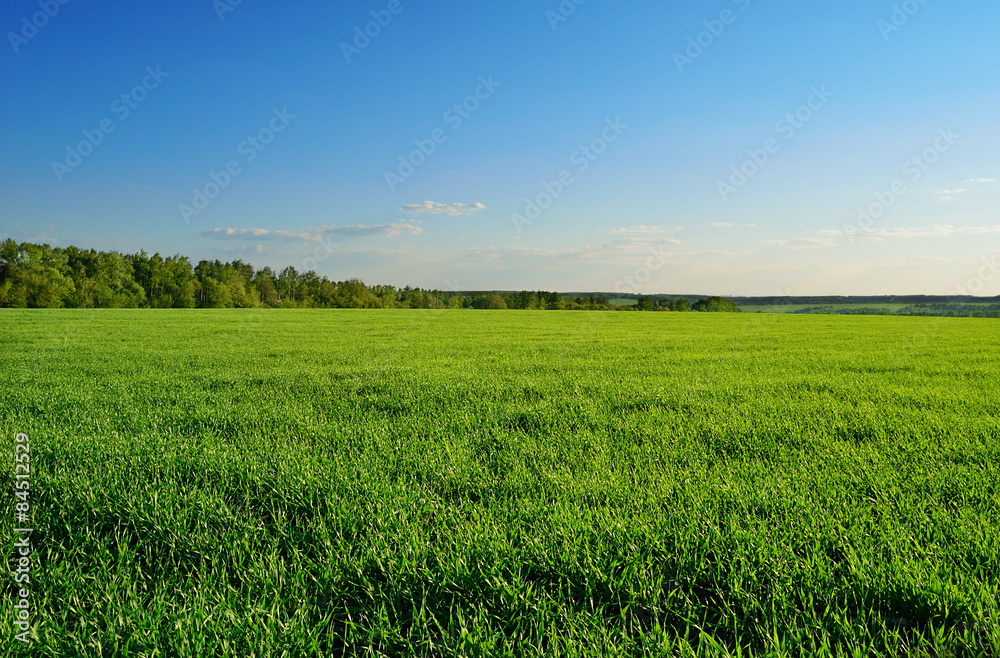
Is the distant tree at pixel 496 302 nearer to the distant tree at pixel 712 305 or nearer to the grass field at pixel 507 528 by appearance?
the distant tree at pixel 712 305

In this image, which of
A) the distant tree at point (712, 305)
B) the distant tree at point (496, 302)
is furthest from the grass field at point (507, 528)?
the distant tree at point (712, 305)

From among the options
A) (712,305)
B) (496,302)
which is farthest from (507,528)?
(712,305)

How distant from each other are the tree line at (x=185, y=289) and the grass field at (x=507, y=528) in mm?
82999

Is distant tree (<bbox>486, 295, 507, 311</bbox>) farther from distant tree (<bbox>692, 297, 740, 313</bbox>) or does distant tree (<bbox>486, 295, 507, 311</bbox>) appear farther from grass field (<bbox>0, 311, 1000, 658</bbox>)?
grass field (<bbox>0, 311, 1000, 658</bbox>)

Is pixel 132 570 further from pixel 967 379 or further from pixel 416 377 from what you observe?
pixel 967 379

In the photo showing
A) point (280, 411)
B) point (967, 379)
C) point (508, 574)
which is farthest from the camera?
point (967, 379)

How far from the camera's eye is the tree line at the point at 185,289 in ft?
231

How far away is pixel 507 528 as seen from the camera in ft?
9.62

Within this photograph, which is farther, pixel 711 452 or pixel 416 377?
pixel 416 377

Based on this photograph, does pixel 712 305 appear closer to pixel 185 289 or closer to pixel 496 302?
pixel 496 302

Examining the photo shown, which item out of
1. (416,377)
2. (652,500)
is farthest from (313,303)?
(652,500)

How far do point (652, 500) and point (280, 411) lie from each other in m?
4.64

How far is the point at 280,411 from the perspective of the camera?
604 cm

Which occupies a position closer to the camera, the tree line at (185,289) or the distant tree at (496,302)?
the tree line at (185,289)
